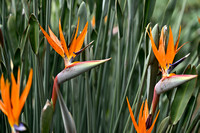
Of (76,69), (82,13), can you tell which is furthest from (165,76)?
(82,13)

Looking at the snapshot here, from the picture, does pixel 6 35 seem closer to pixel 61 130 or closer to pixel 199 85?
pixel 61 130

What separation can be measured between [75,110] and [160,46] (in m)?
0.24

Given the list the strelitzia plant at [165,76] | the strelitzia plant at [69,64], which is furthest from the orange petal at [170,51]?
the strelitzia plant at [69,64]

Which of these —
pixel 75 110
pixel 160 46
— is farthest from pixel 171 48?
pixel 75 110

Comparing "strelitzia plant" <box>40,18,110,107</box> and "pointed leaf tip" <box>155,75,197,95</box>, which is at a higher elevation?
"strelitzia plant" <box>40,18,110,107</box>

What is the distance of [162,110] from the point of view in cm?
60

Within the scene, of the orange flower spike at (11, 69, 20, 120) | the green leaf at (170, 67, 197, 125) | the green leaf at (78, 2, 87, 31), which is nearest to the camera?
the orange flower spike at (11, 69, 20, 120)

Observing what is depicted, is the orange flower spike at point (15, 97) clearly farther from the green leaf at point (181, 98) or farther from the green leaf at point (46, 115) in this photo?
the green leaf at point (181, 98)

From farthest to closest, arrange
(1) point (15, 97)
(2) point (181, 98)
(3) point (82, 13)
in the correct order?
(3) point (82, 13) < (2) point (181, 98) < (1) point (15, 97)

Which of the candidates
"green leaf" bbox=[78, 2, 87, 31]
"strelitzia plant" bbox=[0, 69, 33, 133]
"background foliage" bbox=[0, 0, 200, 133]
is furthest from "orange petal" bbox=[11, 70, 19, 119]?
"green leaf" bbox=[78, 2, 87, 31]

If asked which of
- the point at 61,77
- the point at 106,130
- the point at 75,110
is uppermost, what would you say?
the point at 61,77

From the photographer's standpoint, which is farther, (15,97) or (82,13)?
(82,13)

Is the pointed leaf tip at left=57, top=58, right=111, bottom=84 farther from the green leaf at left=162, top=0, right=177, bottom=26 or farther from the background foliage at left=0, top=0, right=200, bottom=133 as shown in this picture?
the green leaf at left=162, top=0, right=177, bottom=26

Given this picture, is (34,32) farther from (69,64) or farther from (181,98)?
(181,98)
